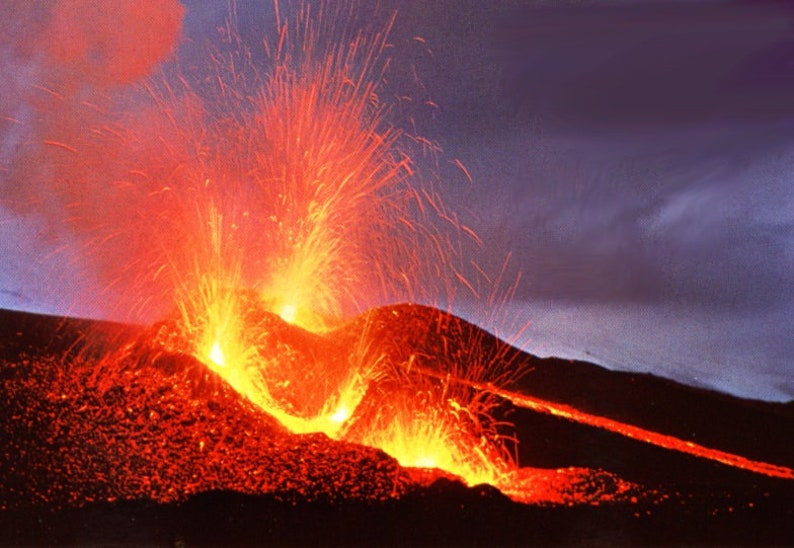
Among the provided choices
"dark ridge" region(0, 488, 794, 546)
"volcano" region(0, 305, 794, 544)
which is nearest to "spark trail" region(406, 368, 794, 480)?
"volcano" region(0, 305, 794, 544)

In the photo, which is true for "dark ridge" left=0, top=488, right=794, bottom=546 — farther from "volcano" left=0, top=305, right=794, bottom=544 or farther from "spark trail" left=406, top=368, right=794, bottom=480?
"spark trail" left=406, top=368, right=794, bottom=480

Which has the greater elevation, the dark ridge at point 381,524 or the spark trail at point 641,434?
the spark trail at point 641,434

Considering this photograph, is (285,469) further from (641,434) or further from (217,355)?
(641,434)

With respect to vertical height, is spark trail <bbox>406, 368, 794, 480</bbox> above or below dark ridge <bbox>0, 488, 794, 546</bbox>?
above

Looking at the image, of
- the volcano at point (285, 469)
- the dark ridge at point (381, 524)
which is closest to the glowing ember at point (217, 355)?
the volcano at point (285, 469)

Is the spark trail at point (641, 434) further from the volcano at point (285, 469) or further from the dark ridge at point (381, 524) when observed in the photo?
the dark ridge at point (381, 524)

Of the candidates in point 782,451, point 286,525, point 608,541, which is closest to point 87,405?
point 286,525

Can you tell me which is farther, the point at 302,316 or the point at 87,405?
the point at 302,316

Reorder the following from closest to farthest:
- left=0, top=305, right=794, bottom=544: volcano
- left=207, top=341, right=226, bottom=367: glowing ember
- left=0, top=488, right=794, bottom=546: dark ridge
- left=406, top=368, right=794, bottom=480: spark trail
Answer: left=0, top=488, right=794, bottom=546: dark ridge, left=0, top=305, right=794, bottom=544: volcano, left=207, top=341, right=226, bottom=367: glowing ember, left=406, top=368, right=794, bottom=480: spark trail

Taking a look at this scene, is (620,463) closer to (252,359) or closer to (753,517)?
(753,517)
